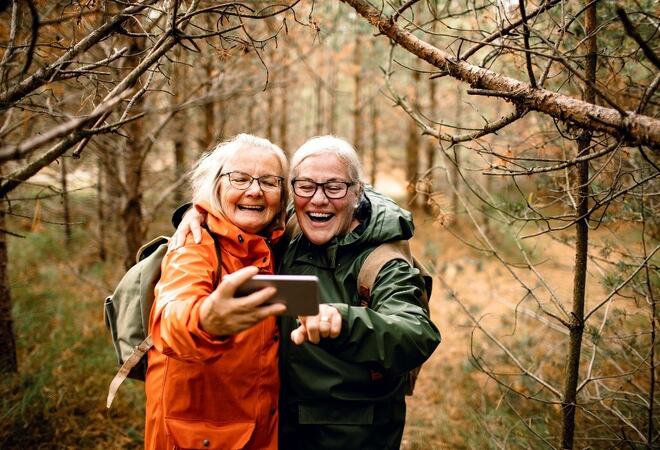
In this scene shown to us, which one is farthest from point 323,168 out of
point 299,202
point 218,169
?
point 218,169

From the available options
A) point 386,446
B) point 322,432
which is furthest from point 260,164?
point 386,446

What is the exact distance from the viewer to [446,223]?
2.65m

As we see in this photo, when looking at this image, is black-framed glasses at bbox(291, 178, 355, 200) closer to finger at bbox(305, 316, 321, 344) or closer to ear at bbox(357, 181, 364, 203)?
ear at bbox(357, 181, 364, 203)

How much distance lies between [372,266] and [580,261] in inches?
43.8

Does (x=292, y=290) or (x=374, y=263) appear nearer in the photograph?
(x=292, y=290)

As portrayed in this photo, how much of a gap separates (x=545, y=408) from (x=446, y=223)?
2597 mm

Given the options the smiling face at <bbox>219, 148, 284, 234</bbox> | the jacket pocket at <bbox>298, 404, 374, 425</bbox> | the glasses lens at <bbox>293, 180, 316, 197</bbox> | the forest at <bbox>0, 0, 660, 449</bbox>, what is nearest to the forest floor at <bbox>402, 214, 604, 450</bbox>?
the forest at <bbox>0, 0, 660, 449</bbox>

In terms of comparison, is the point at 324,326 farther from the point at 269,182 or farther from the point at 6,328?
the point at 6,328

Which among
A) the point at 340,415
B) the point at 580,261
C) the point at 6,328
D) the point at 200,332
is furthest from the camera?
the point at 6,328

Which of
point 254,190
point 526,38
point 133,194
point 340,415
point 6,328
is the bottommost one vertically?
point 6,328

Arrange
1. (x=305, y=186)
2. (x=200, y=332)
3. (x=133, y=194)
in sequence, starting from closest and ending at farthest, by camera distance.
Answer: (x=200, y=332) → (x=305, y=186) → (x=133, y=194)

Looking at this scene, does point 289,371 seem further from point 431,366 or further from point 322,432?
point 431,366

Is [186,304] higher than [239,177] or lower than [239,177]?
lower

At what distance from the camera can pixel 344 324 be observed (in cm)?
161
